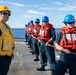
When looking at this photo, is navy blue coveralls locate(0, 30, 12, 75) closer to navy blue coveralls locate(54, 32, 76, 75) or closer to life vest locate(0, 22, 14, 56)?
life vest locate(0, 22, 14, 56)

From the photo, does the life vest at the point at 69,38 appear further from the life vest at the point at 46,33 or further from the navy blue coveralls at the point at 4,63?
the life vest at the point at 46,33

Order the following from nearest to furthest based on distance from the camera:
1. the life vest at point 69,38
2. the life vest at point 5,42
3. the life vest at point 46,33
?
the life vest at point 5,42, the life vest at point 69,38, the life vest at point 46,33

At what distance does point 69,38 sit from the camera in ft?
22.5

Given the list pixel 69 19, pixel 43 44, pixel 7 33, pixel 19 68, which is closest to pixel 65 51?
pixel 69 19

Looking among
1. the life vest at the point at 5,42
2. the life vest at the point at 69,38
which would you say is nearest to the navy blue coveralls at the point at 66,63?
the life vest at the point at 69,38

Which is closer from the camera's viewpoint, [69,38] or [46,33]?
[69,38]

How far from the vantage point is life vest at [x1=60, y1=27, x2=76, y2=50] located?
6840 millimetres

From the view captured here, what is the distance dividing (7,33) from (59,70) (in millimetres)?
1521

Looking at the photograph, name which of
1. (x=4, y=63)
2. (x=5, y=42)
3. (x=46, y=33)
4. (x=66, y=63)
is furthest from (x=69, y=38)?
(x=46, y=33)

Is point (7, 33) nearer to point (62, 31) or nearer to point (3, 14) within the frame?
point (3, 14)

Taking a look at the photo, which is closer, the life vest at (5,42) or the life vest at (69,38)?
the life vest at (5,42)

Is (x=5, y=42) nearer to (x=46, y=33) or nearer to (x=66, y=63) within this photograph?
(x=66, y=63)

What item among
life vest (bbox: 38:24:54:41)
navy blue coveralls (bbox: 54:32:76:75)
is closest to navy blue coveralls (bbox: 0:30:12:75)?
navy blue coveralls (bbox: 54:32:76:75)

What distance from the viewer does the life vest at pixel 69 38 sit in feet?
22.4
